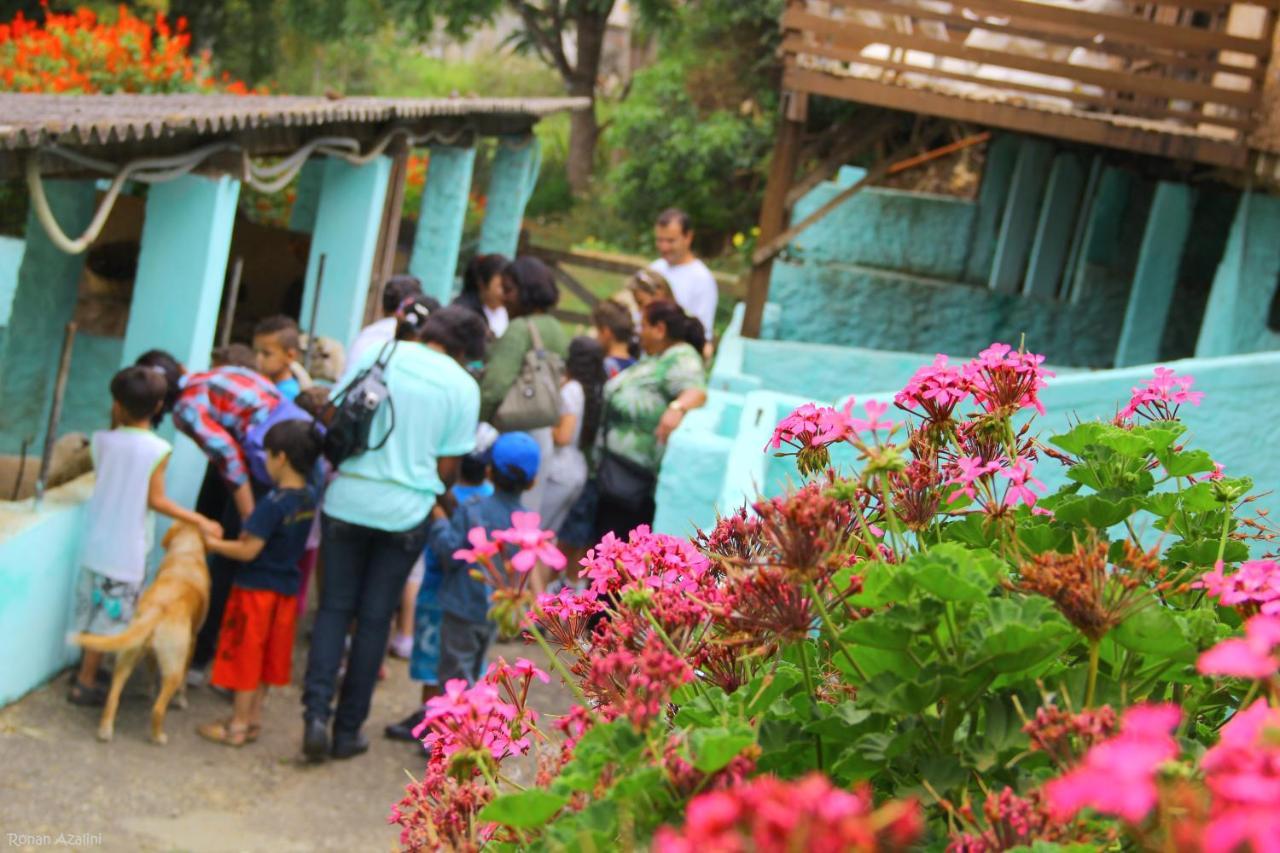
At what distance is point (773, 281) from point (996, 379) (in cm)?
1222

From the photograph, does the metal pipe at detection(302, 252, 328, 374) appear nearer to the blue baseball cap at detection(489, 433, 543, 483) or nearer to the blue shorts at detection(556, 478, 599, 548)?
the blue shorts at detection(556, 478, 599, 548)

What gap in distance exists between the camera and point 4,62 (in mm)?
13055

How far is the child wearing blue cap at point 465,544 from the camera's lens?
614 cm

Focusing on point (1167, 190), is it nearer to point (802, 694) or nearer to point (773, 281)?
point (773, 281)

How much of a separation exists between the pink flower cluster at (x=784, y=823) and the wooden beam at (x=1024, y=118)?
31.5ft

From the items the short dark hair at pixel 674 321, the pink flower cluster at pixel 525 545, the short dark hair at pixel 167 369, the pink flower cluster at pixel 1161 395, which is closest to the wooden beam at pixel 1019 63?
the short dark hair at pixel 674 321

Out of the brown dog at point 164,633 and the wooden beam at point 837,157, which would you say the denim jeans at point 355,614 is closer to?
the brown dog at point 164,633

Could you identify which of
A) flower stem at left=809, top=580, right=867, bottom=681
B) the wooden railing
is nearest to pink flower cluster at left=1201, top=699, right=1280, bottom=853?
flower stem at left=809, top=580, right=867, bottom=681

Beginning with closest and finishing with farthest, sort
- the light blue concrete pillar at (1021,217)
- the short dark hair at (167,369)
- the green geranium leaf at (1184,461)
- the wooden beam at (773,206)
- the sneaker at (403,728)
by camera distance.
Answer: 1. the green geranium leaf at (1184,461)
2. the short dark hair at (167,369)
3. the sneaker at (403,728)
4. the wooden beam at (773,206)
5. the light blue concrete pillar at (1021,217)

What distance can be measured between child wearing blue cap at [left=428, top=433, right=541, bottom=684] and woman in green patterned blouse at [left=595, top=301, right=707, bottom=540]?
1074 mm

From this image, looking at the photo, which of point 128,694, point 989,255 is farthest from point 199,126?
point 989,255

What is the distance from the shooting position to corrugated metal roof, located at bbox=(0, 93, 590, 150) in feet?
17.5

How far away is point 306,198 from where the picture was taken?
39.8 feet

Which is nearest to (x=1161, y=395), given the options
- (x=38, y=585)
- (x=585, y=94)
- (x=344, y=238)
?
(x=38, y=585)
